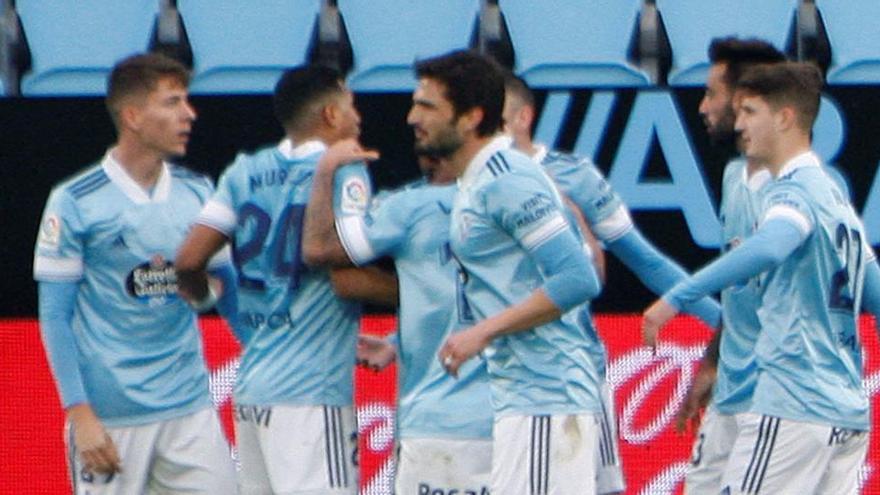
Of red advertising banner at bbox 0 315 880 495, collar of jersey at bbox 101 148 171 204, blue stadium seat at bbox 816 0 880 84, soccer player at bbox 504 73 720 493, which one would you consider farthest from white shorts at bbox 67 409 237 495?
blue stadium seat at bbox 816 0 880 84

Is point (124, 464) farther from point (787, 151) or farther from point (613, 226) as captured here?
point (787, 151)

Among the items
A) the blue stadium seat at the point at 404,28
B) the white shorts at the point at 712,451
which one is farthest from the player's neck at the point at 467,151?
the blue stadium seat at the point at 404,28

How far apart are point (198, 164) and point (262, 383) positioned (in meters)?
2.46

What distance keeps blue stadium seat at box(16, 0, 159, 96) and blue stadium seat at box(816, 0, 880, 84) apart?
3018mm

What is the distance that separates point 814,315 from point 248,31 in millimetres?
4383

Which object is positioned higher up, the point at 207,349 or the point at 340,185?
the point at 340,185

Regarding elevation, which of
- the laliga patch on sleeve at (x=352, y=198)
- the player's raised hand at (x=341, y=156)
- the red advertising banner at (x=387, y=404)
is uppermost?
the player's raised hand at (x=341, y=156)

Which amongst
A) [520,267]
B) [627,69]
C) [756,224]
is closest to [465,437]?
[520,267]

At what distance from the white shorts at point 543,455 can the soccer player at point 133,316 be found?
140 centimetres

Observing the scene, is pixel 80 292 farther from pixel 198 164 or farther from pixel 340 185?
pixel 198 164

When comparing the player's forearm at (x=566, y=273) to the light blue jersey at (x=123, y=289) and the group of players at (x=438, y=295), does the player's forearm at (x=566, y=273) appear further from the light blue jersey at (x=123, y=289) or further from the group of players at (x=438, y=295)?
the light blue jersey at (x=123, y=289)

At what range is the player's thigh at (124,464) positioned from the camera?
6961mm

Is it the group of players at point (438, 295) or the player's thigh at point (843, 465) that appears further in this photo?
the player's thigh at point (843, 465)

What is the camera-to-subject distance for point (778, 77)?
21.5 feet
